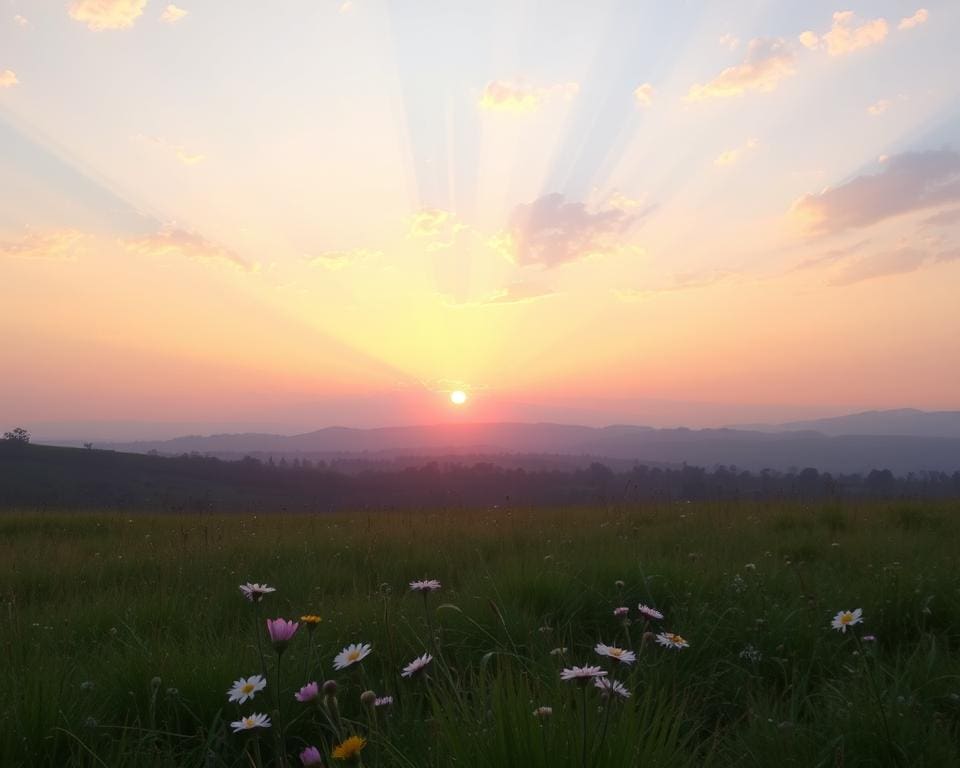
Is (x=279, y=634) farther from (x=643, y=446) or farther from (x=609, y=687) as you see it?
(x=643, y=446)

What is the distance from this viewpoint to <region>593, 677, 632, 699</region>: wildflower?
1478mm

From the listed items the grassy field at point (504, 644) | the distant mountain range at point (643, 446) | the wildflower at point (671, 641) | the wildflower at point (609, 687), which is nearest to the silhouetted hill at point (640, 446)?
the distant mountain range at point (643, 446)

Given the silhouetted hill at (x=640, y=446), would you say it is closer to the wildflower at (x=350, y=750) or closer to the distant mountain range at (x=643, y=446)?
the distant mountain range at (x=643, y=446)

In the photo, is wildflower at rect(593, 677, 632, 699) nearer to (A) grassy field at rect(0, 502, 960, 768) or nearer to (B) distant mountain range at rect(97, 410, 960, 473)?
(A) grassy field at rect(0, 502, 960, 768)

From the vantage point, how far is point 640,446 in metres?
163

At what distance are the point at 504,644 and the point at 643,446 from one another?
16406 cm

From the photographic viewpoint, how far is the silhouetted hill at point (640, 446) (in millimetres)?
110312

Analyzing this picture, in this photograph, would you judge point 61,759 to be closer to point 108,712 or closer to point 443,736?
point 108,712

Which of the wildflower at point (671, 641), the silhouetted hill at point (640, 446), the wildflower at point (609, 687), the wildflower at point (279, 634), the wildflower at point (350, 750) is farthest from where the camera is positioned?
the silhouetted hill at point (640, 446)

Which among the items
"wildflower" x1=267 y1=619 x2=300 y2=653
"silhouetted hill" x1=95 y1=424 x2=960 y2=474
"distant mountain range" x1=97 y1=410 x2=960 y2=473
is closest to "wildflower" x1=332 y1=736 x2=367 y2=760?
"wildflower" x1=267 y1=619 x2=300 y2=653

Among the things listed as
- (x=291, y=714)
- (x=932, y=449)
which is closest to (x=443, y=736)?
(x=291, y=714)

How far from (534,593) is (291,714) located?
5.92 ft

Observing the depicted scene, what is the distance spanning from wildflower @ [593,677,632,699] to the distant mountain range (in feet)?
299

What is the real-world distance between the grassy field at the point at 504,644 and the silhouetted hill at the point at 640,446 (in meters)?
86.1
